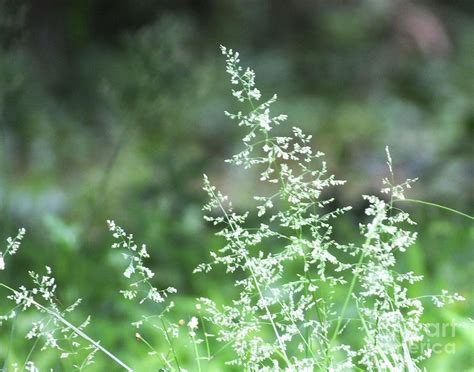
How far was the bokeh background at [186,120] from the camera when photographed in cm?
309

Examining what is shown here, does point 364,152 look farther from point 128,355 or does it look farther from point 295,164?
point 128,355

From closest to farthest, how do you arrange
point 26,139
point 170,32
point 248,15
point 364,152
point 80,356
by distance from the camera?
point 80,356, point 170,32, point 364,152, point 26,139, point 248,15

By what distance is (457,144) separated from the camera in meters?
3.83

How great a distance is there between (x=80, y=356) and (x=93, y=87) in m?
2.94

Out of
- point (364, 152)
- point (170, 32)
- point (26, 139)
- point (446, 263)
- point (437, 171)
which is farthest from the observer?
point (26, 139)

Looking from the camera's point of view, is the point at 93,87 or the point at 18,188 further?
the point at 93,87

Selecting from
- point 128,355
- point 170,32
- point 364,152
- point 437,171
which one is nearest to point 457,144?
point 437,171

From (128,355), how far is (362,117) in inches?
110

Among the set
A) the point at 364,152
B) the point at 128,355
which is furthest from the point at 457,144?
the point at 128,355

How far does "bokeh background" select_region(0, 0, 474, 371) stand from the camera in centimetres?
309

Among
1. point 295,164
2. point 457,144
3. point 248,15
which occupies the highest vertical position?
point 248,15

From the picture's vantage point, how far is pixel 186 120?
17.2 ft

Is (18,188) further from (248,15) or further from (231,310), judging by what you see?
(231,310)

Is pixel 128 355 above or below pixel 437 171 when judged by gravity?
below
